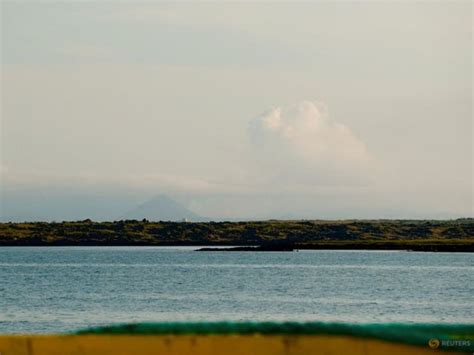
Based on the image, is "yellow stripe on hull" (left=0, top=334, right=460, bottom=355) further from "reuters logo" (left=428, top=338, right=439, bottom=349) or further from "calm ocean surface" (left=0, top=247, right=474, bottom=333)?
"calm ocean surface" (left=0, top=247, right=474, bottom=333)

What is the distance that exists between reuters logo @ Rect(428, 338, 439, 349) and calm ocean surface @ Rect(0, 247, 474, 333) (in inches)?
1812

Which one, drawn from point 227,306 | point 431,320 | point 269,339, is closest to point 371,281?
point 227,306

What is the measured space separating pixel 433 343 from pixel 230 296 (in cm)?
7733

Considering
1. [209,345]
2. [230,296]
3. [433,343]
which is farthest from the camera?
[230,296]

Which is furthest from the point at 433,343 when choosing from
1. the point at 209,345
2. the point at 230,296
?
the point at 230,296

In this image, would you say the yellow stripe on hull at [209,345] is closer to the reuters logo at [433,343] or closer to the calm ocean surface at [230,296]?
the reuters logo at [433,343]

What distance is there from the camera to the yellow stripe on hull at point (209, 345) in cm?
1069

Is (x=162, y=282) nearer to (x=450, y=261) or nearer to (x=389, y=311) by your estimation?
(x=389, y=311)

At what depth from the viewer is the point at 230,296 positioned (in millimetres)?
87438

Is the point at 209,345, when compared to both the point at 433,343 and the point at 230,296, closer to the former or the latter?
the point at 433,343

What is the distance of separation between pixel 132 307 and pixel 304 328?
64.6 meters

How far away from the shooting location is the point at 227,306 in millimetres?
75938

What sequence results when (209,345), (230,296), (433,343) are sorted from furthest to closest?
1. (230,296)
2. (209,345)
3. (433,343)

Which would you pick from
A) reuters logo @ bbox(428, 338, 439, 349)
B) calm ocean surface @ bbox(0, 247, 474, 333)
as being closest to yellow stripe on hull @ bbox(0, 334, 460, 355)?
reuters logo @ bbox(428, 338, 439, 349)
